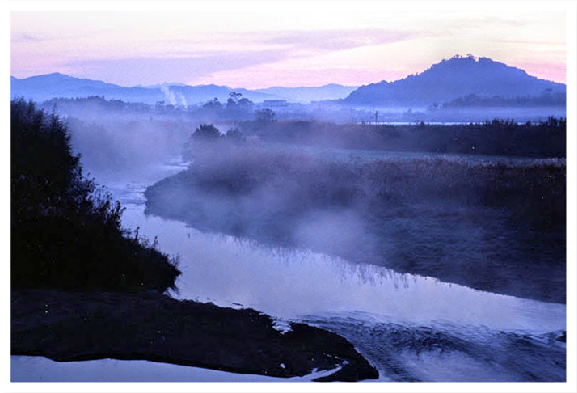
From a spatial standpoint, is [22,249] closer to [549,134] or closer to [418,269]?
[418,269]

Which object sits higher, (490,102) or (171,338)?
(490,102)

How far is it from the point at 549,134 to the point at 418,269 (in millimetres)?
21403

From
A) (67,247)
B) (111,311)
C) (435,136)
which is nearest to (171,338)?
(111,311)

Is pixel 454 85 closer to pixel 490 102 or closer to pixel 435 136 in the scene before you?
pixel 490 102

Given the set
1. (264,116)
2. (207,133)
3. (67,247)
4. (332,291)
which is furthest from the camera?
(264,116)

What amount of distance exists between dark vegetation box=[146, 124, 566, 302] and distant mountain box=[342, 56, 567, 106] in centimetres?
317

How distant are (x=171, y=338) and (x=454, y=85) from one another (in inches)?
696

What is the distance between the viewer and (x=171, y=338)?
11.3 metres

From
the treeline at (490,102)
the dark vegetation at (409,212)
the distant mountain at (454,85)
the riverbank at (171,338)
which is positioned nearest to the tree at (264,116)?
the dark vegetation at (409,212)

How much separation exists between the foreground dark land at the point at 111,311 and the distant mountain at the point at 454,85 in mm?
8680

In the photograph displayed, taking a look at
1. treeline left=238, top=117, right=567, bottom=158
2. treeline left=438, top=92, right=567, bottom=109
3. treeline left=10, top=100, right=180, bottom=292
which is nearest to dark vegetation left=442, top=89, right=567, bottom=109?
treeline left=438, top=92, right=567, bottom=109

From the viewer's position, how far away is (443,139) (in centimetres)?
4916

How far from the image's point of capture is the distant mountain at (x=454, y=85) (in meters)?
19.4
